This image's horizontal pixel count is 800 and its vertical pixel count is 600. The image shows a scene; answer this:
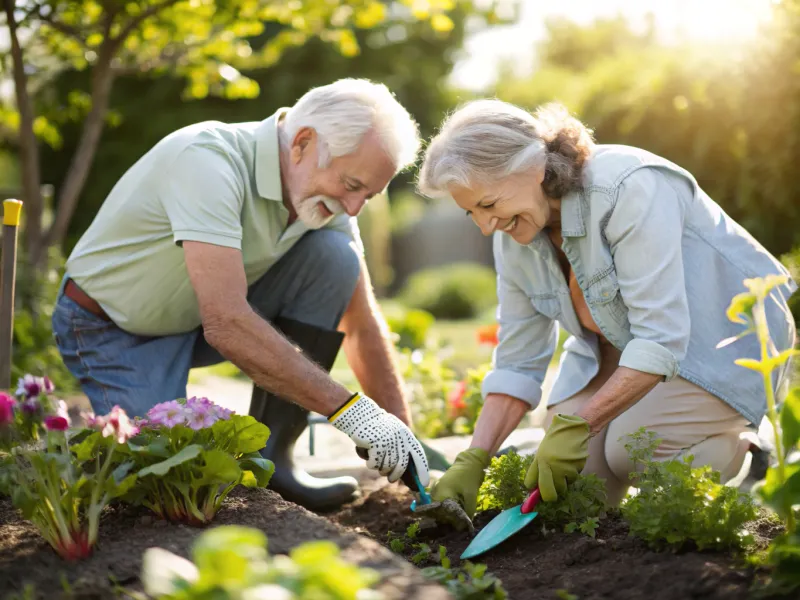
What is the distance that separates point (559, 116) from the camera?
2381 millimetres

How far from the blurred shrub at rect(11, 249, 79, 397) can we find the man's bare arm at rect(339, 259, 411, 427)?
162cm

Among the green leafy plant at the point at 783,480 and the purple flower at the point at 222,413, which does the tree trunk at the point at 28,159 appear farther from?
the green leafy plant at the point at 783,480

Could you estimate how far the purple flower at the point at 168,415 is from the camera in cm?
186

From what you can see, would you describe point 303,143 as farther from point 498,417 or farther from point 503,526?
point 503,526

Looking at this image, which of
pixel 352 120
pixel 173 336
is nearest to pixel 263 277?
pixel 173 336

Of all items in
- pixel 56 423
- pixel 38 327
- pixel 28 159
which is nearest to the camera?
pixel 56 423

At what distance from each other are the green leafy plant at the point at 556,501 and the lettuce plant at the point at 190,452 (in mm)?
614

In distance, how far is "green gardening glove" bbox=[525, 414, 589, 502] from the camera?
6.73ft

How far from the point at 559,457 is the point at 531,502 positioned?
142 mm

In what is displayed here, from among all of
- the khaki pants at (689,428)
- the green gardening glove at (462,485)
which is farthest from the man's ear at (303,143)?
the khaki pants at (689,428)

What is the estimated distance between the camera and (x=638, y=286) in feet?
7.32

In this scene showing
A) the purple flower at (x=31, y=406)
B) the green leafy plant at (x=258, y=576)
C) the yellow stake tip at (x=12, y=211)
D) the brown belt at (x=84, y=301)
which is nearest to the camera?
the green leafy plant at (x=258, y=576)

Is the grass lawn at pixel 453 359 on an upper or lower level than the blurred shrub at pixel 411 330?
lower

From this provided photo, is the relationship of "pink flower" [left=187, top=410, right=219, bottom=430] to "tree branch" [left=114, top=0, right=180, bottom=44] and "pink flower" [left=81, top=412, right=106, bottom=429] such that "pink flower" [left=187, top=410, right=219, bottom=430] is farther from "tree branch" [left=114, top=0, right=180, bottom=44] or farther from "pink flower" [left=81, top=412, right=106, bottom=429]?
"tree branch" [left=114, top=0, right=180, bottom=44]
